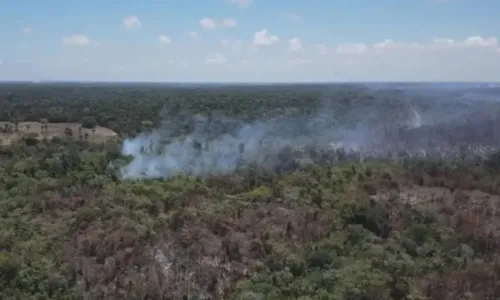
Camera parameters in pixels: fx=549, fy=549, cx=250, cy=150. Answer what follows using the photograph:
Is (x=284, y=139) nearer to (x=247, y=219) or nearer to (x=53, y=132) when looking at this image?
(x=53, y=132)

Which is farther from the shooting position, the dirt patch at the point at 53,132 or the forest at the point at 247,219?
the dirt patch at the point at 53,132

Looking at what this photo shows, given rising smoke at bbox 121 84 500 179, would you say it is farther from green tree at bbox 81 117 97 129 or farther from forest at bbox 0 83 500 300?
green tree at bbox 81 117 97 129

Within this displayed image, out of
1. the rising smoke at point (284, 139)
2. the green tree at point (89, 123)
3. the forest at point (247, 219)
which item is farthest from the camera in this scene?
the green tree at point (89, 123)

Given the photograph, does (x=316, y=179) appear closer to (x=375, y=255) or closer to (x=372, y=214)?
(x=372, y=214)

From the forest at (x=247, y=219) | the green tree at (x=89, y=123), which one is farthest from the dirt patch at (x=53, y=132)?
the forest at (x=247, y=219)

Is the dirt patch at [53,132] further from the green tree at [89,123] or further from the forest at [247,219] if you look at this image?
the forest at [247,219]

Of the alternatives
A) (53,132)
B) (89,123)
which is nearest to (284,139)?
(89,123)
